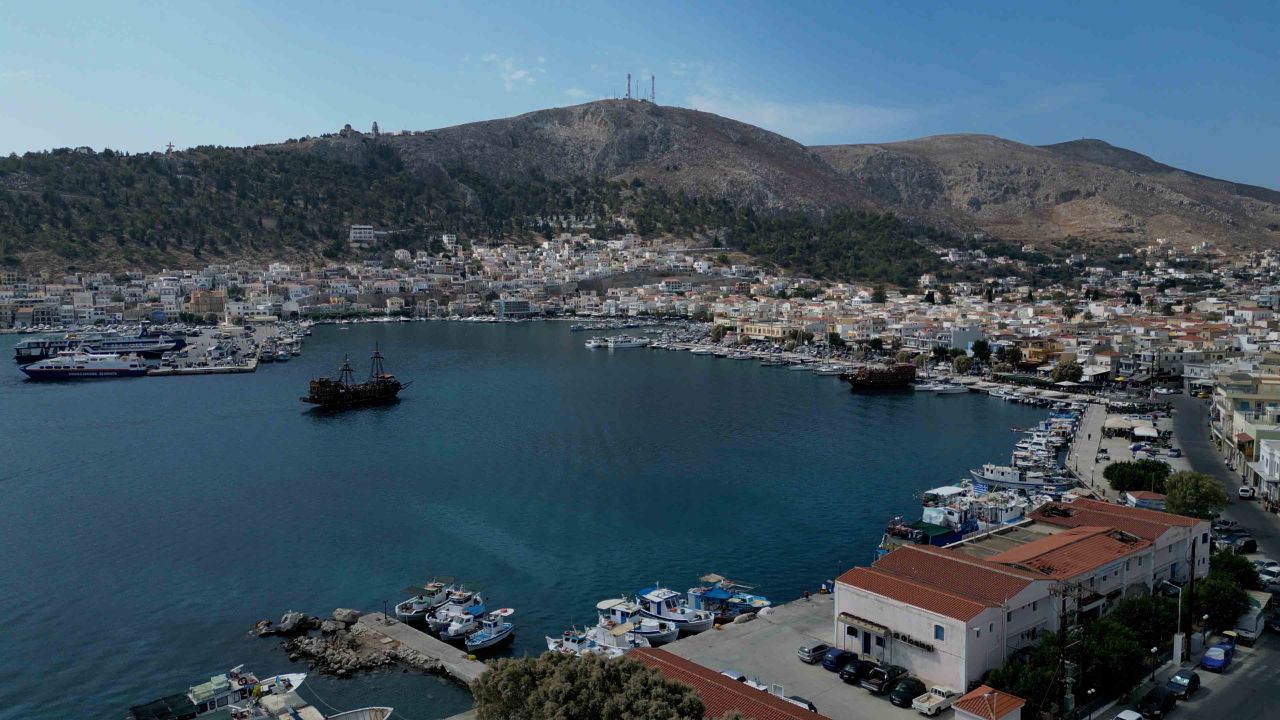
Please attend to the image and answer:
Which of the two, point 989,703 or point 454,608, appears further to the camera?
point 454,608

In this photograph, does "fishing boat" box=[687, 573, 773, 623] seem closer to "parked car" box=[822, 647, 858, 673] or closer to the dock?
"parked car" box=[822, 647, 858, 673]

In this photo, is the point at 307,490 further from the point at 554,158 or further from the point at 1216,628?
the point at 554,158

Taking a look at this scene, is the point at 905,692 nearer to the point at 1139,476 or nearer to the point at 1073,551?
the point at 1073,551

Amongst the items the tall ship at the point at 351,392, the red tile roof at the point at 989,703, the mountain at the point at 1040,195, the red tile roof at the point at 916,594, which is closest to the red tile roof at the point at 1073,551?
the red tile roof at the point at 916,594

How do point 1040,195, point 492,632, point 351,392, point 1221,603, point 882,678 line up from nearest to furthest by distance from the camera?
point 882,678
point 1221,603
point 492,632
point 351,392
point 1040,195

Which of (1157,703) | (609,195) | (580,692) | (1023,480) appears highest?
(609,195)

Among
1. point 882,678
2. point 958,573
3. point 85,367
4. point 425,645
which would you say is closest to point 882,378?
point 958,573

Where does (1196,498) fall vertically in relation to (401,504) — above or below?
above
